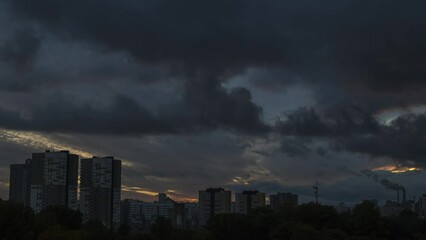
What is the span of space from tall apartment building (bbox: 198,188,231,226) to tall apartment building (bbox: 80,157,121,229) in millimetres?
28409

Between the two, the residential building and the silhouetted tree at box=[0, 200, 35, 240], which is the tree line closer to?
the silhouetted tree at box=[0, 200, 35, 240]

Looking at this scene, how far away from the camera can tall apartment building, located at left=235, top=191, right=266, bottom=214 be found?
533 feet

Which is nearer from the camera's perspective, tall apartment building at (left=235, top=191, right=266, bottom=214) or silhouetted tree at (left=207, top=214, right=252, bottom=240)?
silhouetted tree at (left=207, top=214, right=252, bottom=240)

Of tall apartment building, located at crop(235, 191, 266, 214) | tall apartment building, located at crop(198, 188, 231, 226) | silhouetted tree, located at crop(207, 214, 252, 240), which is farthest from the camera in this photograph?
tall apartment building, located at crop(235, 191, 266, 214)

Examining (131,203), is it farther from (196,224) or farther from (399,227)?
(399,227)

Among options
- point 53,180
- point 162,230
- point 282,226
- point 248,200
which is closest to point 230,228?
point 282,226

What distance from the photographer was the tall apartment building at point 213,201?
158000 millimetres

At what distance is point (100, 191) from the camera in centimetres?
13550

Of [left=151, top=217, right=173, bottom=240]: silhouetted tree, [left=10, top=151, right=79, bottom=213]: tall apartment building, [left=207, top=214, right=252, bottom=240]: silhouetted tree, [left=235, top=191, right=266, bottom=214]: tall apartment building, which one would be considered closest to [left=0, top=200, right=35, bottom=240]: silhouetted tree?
[left=151, top=217, right=173, bottom=240]: silhouetted tree

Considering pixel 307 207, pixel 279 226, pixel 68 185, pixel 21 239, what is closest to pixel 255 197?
pixel 68 185

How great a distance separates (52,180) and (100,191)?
11.8 metres

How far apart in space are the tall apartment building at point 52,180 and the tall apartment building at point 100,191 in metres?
3.03

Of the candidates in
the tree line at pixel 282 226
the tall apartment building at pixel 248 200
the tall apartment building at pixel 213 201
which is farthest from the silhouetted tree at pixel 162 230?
the tall apartment building at pixel 248 200

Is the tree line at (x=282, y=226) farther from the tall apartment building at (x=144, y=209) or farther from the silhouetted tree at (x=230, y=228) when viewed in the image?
the tall apartment building at (x=144, y=209)
